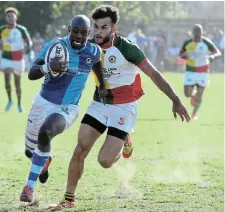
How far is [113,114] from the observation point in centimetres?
765

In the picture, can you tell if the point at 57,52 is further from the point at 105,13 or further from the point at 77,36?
the point at 105,13

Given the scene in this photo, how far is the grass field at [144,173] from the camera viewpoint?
7.41 m

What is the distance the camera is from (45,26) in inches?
1603

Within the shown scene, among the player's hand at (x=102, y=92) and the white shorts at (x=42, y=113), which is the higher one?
the player's hand at (x=102, y=92)

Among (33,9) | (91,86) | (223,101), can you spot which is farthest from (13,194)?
(33,9)

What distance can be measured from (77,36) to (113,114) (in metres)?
0.97

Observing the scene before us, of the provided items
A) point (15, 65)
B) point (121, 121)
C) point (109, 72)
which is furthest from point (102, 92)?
point (15, 65)

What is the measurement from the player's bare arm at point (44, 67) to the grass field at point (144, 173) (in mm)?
1269

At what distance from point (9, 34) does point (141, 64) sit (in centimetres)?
1058

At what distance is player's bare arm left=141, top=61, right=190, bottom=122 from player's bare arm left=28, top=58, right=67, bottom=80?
2.85 ft

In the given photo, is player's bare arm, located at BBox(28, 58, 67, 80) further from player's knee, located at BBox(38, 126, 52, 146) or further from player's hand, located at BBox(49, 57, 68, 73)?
player's knee, located at BBox(38, 126, 52, 146)

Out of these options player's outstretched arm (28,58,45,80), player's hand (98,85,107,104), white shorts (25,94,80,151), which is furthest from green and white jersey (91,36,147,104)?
player's outstretched arm (28,58,45,80)

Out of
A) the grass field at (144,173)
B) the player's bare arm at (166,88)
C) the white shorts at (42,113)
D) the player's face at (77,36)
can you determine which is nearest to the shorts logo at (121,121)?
the white shorts at (42,113)

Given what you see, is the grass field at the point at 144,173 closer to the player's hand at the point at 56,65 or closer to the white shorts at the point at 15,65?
the player's hand at the point at 56,65
